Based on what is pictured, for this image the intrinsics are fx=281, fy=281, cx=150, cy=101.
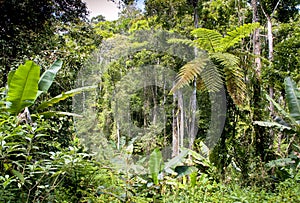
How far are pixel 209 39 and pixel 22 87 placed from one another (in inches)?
86.6

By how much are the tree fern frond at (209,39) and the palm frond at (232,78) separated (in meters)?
0.31

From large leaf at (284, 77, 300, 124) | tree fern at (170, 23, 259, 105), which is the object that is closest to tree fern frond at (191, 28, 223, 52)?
tree fern at (170, 23, 259, 105)

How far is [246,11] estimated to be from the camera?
25.2ft

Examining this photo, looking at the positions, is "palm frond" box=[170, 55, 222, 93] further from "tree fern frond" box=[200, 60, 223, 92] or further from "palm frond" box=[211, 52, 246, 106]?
"palm frond" box=[211, 52, 246, 106]

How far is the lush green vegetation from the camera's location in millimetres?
2029

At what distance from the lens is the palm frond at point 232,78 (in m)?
3.11

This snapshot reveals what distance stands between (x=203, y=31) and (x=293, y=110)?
5.11 ft

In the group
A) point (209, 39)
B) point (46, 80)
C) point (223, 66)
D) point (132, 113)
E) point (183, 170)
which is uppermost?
point (209, 39)

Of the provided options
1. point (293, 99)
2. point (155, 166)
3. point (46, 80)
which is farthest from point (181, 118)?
point (155, 166)

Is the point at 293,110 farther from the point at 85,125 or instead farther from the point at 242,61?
the point at 85,125

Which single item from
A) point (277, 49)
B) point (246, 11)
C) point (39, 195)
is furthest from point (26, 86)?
point (246, 11)

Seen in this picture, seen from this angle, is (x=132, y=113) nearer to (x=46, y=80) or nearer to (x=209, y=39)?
(x=209, y=39)

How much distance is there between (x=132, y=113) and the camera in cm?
916


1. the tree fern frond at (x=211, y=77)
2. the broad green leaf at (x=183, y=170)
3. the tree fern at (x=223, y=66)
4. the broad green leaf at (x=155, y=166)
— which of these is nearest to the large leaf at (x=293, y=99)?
the tree fern at (x=223, y=66)
